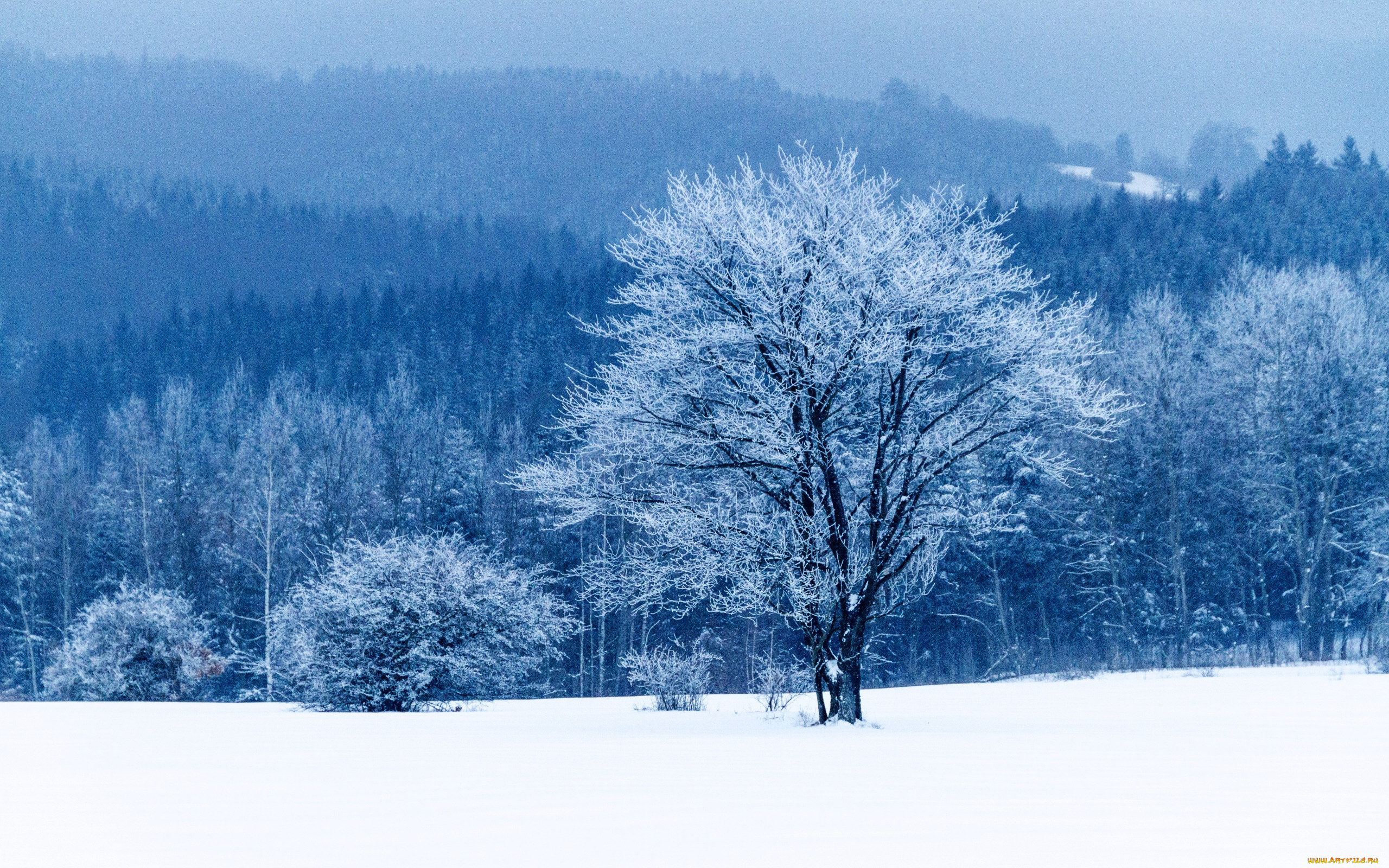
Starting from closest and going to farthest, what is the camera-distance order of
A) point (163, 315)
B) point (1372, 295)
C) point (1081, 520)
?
point (1081, 520) < point (1372, 295) < point (163, 315)

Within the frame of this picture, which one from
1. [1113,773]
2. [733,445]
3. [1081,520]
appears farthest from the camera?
[1081,520]

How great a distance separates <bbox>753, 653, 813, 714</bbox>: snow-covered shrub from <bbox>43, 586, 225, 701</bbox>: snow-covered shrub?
541 inches

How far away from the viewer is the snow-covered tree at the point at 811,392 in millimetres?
14125

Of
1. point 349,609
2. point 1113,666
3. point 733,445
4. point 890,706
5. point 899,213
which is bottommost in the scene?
point 1113,666

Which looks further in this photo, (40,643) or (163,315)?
(163,315)

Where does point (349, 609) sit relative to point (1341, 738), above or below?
below

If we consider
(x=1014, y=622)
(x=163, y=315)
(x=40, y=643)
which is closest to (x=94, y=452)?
(x=163, y=315)

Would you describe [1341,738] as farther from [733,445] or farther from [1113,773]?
[733,445]

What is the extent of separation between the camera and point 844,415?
14828 mm

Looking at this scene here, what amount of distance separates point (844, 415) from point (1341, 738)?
6.77 m

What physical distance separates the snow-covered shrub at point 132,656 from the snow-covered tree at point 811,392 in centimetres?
1453

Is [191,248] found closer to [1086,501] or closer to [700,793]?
[1086,501]

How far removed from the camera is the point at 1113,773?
30.1ft

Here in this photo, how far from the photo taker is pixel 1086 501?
42375 millimetres
